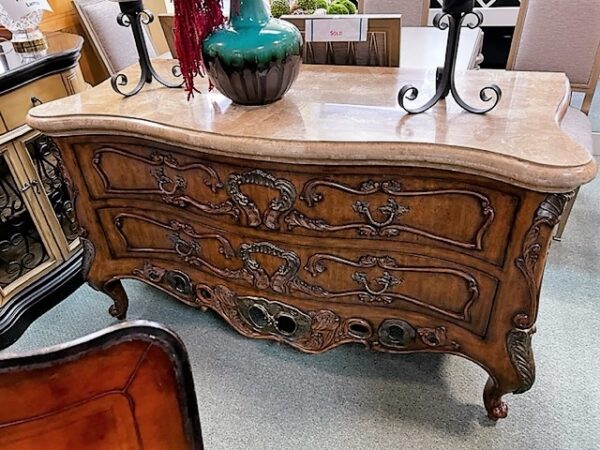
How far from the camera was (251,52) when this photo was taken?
1084 millimetres

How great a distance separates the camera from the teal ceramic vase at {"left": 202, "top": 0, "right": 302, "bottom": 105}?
1092 mm

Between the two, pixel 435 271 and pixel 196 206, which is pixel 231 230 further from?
pixel 435 271

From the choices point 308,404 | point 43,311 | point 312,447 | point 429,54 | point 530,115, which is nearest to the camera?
point 530,115

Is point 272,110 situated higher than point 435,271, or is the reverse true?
point 272,110

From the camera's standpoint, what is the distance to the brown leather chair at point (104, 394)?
60 centimetres

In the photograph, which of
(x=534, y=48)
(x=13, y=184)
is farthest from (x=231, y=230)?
(x=534, y=48)

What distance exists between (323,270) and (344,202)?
231mm

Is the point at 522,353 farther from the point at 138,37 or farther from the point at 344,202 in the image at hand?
the point at 138,37

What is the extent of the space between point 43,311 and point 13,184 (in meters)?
0.51

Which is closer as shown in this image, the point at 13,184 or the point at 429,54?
the point at 13,184

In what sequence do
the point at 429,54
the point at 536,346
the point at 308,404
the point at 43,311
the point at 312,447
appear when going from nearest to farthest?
the point at 312,447 → the point at 308,404 → the point at 536,346 → the point at 43,311 → the point at 429,54

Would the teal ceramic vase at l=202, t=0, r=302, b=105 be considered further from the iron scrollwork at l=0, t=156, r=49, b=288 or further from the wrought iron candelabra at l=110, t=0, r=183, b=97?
the iron scrollwork at l=0, t=156, r=49, b=288

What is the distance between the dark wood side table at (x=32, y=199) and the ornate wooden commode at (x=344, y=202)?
1.13 feet

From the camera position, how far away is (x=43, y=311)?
5.99 feet
